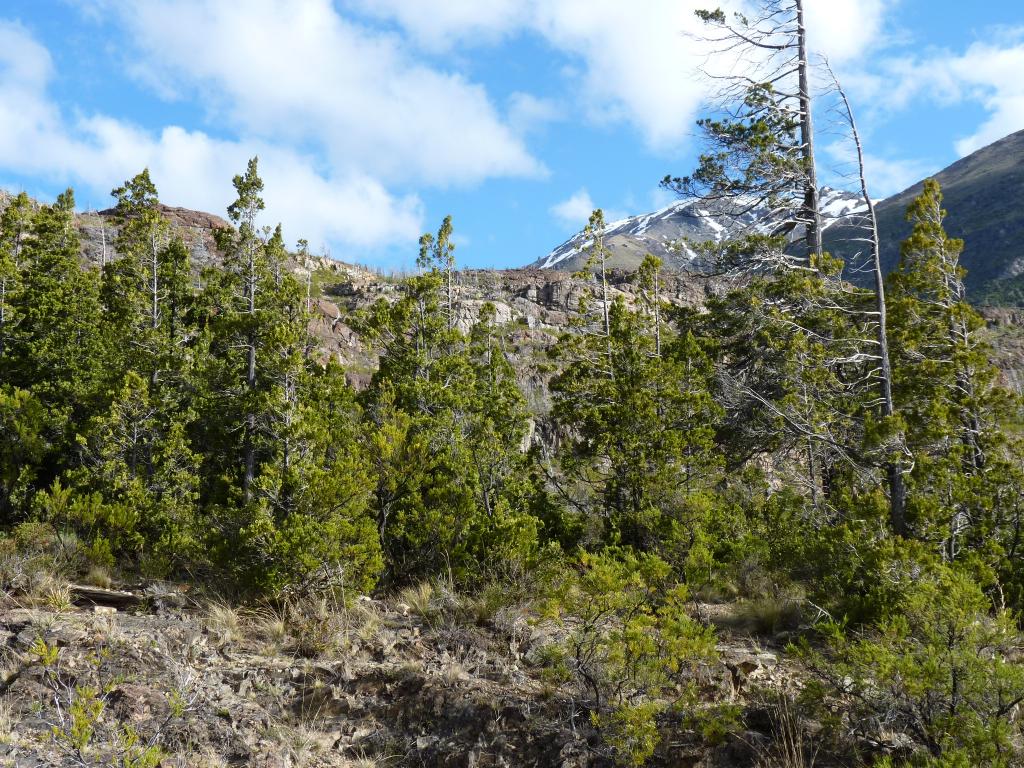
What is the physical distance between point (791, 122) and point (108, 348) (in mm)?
16639

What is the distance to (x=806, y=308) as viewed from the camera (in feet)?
30.6

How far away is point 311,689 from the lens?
6.23 metres

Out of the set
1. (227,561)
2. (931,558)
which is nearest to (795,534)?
(931,558)

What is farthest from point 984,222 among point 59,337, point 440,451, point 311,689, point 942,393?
point 311,689

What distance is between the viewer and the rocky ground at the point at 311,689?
5.11m

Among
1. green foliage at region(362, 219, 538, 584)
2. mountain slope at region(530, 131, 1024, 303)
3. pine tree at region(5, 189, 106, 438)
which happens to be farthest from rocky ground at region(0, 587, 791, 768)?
mountain slope at region(530, 131, 1024, 303)

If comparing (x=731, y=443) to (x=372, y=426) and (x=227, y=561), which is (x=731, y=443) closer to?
(x=372, y=426)

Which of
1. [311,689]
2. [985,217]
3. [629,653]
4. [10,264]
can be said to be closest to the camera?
[629,653]

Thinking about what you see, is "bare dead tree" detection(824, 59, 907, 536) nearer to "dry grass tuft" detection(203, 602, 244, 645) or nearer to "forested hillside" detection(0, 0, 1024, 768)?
"forested hillside" detection(0, 0, 1024, 768)

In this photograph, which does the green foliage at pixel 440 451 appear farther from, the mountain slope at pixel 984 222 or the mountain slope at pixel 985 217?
the mountain slope at pixel 985 217

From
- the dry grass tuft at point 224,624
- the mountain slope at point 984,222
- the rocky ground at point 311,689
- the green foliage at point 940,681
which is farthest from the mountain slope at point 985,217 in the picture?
the dry grass tuft at point 224,624

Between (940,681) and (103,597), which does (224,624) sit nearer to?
(103,597)

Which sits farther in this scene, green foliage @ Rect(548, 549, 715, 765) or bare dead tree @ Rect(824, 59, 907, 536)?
bare dead tree @ Rect(824, 59, 907, 536)

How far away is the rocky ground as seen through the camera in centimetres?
511
